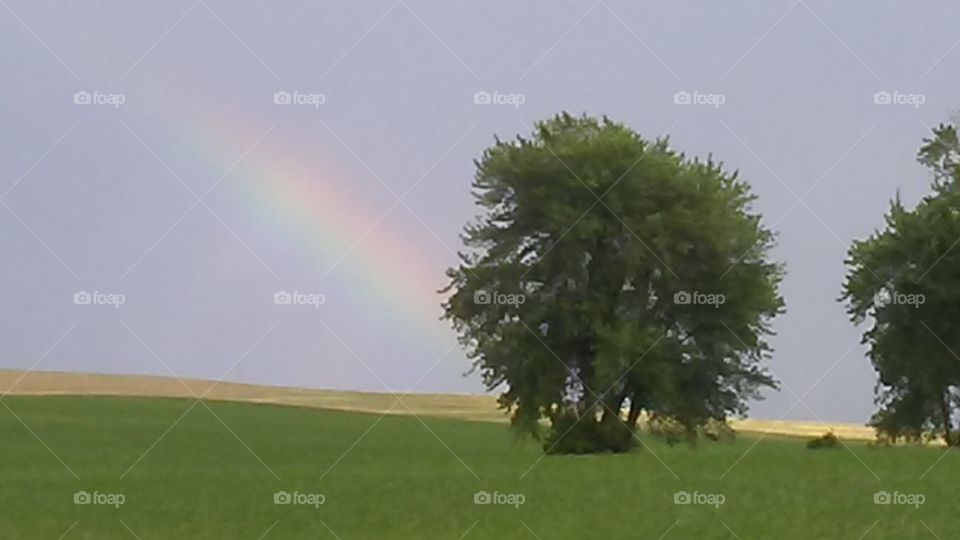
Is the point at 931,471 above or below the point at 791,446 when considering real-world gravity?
below

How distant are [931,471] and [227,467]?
2397cm

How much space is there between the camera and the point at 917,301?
5809 cm

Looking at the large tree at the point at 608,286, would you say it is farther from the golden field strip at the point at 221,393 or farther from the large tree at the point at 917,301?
the golden field strip at the point at 221,393

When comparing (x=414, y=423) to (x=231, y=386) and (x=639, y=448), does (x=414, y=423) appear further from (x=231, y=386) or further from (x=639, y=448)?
(x=639, y=448)

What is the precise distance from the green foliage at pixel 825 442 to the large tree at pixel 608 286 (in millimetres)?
8527

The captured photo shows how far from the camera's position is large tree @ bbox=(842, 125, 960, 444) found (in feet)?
189

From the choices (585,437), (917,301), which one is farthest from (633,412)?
(917,301)

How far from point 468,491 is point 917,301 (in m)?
31.6

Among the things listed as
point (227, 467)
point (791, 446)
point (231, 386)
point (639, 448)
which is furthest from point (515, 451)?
point (231, 386)

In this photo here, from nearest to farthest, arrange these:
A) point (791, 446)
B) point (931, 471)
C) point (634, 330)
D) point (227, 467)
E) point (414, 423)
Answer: point (931, 471), point (227, 467), point (634, 330), point (791, 446), point (414, 423)

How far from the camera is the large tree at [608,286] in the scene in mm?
53188

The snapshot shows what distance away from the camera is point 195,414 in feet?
280

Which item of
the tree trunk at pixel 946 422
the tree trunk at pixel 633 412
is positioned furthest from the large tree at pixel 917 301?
the tree trunk at pixel 633 412

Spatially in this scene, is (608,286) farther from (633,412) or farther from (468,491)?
(468,491)
